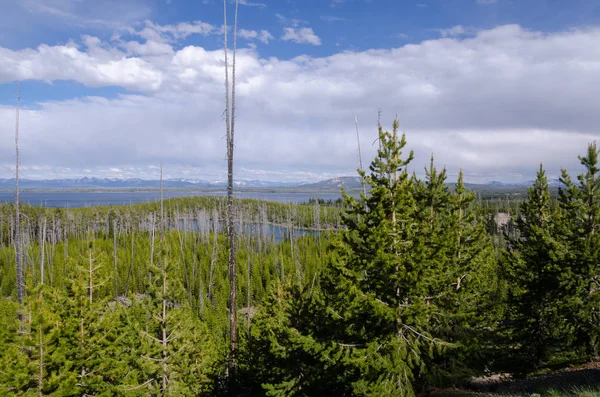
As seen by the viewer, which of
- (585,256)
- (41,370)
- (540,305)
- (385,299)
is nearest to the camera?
(385,299)

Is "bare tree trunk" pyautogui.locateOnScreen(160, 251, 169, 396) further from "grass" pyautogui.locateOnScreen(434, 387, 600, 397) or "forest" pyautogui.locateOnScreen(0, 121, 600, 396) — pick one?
"grass" pyautogui.locateOnScreen(434, 387, 600, 397)

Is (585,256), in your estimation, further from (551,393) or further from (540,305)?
(551,393)

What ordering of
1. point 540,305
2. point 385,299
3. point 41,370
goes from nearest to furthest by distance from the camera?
point 385,299
point 41,370
point 540,305

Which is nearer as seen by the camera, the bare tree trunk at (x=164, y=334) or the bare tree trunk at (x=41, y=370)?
the bare tree trunk at (x=41, y=370)

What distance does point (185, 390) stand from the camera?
42.6ft

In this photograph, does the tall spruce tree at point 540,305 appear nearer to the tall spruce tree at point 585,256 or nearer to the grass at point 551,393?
the tall spruce tree at point 585,256

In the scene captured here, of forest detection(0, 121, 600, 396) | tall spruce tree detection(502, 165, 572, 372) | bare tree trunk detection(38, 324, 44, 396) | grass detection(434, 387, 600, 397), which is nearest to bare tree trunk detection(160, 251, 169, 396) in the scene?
forest detection(0, 121, 600, 396)

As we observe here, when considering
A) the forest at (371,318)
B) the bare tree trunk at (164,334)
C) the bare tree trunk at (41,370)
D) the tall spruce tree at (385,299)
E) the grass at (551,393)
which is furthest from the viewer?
the bare tree trunk at (164,334)

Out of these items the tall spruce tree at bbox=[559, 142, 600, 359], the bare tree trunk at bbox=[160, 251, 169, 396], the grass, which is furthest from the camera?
the tall spruce tree at bbox=[559, 142, 600, 359]

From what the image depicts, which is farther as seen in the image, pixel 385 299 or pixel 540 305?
pixel 540 305

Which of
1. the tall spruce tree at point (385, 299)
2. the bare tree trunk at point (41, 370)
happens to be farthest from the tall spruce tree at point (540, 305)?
the bare tree trunk at point (41, 370)

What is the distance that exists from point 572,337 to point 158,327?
15.6 metres

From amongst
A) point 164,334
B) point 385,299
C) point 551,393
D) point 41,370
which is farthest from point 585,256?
point 41,370

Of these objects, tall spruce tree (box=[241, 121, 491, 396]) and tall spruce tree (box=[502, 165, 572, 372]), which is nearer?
tall spruce tree (box=[241, 121, 491, 396])
